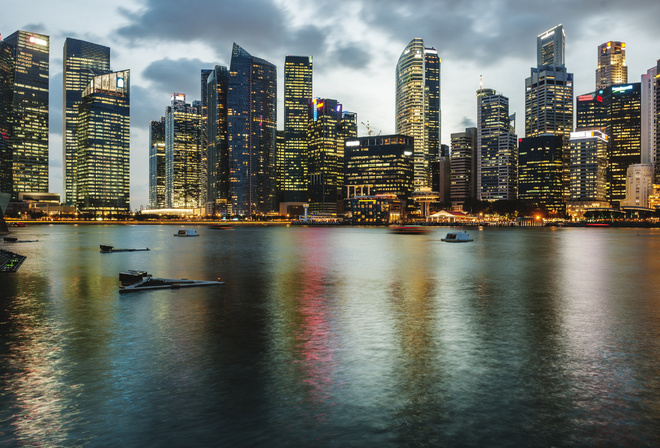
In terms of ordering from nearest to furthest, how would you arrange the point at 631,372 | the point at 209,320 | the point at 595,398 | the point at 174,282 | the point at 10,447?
the point at 10,447, the point at 595,398, the point at 631,372, the point at 209,320, the point at 174,282

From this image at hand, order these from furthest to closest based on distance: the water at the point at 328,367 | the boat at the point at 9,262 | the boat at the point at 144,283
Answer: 1. the boat at the point at 9,262
2. the boat at the point at 144,283
3. the water at the point at 328,367

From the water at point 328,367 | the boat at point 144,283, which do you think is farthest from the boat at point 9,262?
the boat at point 144,283

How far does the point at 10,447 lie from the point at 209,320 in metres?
15.9

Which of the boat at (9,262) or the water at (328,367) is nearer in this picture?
the water at (328,367)

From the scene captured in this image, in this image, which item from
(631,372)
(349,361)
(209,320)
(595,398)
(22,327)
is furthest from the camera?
(209,320)

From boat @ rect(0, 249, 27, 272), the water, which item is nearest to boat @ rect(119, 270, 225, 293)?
the water

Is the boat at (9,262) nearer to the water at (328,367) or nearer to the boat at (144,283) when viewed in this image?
the water at (328,367)

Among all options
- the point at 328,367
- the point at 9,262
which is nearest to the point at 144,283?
the point at 328,367

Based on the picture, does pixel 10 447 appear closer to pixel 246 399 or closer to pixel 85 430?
pixel 85 430

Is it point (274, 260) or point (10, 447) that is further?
point (274, 260)

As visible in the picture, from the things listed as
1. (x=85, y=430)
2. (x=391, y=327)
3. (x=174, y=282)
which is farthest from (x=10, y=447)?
(x=174, y=282)

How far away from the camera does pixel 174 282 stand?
139 ft

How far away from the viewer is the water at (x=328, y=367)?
527 inches

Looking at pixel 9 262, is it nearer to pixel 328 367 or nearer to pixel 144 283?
pixel 144 283
